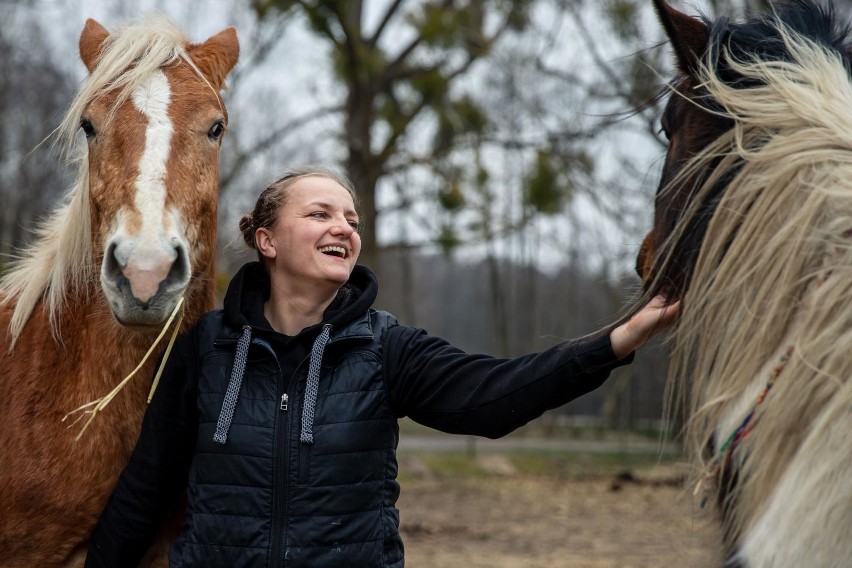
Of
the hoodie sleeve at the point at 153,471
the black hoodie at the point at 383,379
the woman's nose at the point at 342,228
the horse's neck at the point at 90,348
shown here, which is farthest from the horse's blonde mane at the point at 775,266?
the horse's neck at the point at 90,348

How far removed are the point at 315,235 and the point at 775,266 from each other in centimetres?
130

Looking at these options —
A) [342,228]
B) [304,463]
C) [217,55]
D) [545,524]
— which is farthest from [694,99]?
[545,524]

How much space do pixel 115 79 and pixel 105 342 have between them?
2.65ft

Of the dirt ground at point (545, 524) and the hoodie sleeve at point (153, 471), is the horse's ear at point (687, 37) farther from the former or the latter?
the dirt ground at point (545, 524)

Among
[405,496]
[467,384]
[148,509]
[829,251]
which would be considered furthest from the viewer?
[405,496]

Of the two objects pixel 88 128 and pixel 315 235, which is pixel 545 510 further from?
pixel 88 128

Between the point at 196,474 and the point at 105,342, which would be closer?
the point at 196,474

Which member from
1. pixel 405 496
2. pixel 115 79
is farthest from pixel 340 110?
pixel 115 79

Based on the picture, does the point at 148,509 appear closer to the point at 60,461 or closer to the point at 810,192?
the point at 60,461

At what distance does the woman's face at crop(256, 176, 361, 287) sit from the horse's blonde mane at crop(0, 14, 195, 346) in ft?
1.93

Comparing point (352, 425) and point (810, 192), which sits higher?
point (810, 192)

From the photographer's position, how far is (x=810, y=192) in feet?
5.12

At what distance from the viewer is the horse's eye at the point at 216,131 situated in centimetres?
271

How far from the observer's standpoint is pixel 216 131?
275 centimetres
